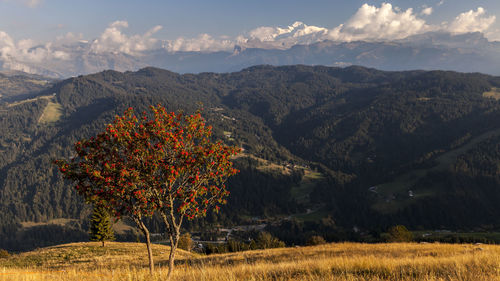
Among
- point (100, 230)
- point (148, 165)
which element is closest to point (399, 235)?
point (100, 230)

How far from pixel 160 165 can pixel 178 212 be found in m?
2.50

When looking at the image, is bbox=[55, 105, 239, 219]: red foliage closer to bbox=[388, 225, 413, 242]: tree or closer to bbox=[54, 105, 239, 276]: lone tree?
bbox=[54, 105, 239, 276]: lone tree

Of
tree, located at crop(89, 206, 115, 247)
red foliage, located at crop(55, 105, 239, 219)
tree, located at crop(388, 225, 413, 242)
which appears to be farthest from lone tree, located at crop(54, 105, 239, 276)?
tree, located at crop(388, 225, 413, 242)

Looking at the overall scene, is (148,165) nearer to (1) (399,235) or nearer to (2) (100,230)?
(2) (100,230)

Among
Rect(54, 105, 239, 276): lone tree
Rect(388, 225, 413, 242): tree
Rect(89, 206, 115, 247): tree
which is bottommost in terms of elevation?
Rect(388, 225, 413, 242): tree

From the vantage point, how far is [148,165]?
13680mm

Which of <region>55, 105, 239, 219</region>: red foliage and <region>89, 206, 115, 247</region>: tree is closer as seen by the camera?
<region>55, 105, 239, 219</region>: red foliage

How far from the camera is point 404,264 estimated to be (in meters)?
11.7

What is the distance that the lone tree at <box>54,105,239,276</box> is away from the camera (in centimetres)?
1339

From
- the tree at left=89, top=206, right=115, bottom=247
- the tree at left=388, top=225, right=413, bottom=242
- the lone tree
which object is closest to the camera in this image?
the lone tree

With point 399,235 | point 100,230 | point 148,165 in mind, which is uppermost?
point 148,165

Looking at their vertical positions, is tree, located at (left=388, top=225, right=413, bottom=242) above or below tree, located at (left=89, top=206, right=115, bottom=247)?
below

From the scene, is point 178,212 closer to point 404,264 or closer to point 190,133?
point 190,133

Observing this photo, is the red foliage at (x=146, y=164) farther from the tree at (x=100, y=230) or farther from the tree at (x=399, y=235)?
the tree at (x=399, y=235)
